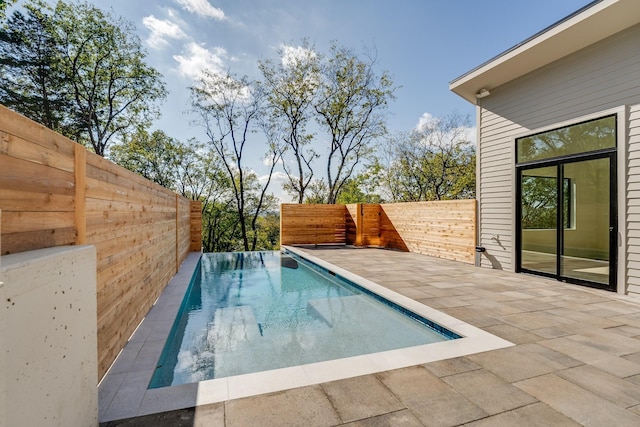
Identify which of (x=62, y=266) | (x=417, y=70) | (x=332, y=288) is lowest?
(x=332, y=288)

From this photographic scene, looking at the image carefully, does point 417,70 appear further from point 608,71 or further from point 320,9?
point 608,71

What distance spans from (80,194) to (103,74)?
1439 centimetres

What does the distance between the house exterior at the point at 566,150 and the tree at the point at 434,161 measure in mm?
10287

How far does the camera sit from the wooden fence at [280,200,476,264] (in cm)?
713

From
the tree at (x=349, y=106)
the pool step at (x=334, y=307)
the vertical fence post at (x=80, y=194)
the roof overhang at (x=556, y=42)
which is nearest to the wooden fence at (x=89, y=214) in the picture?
the vertical fence post at (x=80, y=194)

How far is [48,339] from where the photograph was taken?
116cm

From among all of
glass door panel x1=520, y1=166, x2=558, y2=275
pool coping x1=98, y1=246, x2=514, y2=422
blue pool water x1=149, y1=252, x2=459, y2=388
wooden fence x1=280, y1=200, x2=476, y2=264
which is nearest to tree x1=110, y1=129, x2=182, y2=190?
wooden fence x1=280, y1=200, x2=476, y2=264

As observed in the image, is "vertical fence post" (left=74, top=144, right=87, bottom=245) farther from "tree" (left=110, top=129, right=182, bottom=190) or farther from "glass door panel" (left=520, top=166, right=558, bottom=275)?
"tree" (left=110, top=129, right=182, bottom=190)

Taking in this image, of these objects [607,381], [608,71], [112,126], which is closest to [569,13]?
[608,71]

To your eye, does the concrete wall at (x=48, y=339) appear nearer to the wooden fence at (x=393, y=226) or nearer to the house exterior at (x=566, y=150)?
the house exterior at (x=566, y=150)

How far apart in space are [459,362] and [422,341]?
29.4 inches

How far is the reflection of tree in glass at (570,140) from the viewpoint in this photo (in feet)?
14.6

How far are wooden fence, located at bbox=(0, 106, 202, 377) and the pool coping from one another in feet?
0.52

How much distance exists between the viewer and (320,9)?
9.55m
